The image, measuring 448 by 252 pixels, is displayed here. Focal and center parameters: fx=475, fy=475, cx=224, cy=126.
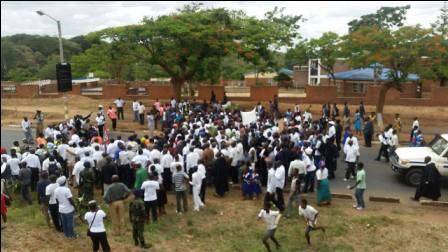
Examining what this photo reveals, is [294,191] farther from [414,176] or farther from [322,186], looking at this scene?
[414,176]

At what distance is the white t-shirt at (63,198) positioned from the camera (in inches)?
401

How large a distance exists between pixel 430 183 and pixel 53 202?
9728mm

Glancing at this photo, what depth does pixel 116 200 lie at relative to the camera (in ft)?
35.1

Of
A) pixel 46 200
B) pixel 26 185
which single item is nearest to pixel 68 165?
pixel 26 185

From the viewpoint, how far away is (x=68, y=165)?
1398 centimetres

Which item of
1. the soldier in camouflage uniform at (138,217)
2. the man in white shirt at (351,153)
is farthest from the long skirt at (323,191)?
the soldier in camouflage uniform at (138,217)

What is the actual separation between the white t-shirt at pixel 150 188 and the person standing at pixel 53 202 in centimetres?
195

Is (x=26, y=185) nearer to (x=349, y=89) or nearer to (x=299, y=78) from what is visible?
(x=349, y=89)

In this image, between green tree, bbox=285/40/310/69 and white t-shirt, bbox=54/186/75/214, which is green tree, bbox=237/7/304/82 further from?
white t-shirt, bbox=54/186/75/214

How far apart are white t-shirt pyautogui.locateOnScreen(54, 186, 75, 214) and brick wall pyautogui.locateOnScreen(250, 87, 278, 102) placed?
2435 cm

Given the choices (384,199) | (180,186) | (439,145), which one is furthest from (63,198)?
(439,145)

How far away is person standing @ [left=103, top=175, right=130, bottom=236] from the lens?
35.0 ft

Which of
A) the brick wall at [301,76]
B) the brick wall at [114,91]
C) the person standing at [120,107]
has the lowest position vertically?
the person standing at [120,107]

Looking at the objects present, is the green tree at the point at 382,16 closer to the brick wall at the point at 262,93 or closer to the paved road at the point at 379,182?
the brick wall at the point at 262,93
